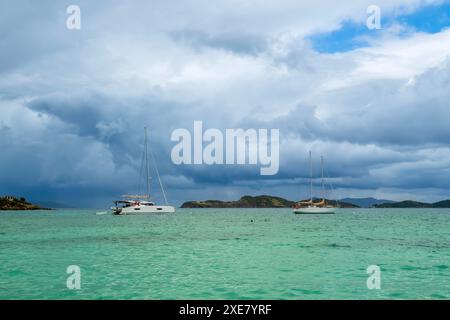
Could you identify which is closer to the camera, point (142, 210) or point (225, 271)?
point (225, 271)

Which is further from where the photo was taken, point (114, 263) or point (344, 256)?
point (344, 256)

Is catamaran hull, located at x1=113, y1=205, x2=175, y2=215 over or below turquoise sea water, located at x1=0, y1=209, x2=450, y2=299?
below

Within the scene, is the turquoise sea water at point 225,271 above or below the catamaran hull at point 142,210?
above

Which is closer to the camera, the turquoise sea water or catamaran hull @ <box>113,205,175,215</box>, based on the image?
the turquoise sea water

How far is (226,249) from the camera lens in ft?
134

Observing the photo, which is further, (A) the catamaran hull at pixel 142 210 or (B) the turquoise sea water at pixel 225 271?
(A) the catamaran hull at pixel 142 210

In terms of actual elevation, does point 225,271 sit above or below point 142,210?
above
